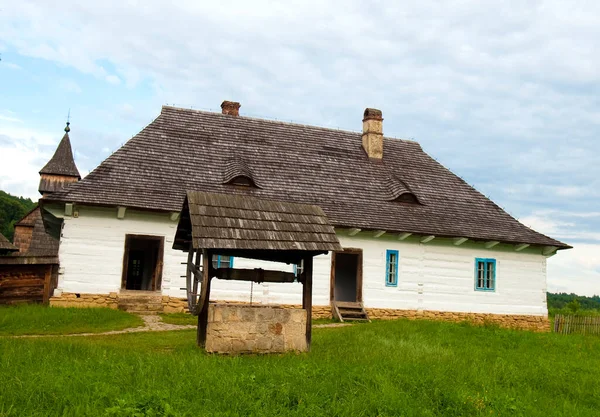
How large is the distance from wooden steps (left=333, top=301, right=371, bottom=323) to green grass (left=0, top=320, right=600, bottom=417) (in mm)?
7627

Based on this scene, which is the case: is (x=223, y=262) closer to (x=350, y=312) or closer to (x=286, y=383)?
(x=350, y=312)

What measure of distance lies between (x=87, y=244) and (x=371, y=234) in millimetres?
8601

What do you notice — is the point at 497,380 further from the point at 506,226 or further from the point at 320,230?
the point at 506,226

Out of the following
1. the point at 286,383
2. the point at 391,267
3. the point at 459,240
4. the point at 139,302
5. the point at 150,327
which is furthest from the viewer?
the point at 459,240

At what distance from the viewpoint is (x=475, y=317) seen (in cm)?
1995

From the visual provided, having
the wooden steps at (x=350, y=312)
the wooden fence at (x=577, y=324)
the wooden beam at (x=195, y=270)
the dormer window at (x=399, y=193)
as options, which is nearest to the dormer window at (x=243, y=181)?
the wooden steps at (x=350, y=312)

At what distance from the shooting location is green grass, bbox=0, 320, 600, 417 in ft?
20.7

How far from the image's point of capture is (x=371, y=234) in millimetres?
19031

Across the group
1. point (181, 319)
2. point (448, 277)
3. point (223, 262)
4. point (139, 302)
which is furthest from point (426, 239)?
point (139, 302)

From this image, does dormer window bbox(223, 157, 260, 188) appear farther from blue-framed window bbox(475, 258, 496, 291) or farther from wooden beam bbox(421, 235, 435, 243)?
blue-framed window bbox(475, 258, 496, 291)

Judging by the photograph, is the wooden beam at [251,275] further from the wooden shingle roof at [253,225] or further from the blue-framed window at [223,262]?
the blue-framed window at [223,262]

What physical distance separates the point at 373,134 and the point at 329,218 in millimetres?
5995

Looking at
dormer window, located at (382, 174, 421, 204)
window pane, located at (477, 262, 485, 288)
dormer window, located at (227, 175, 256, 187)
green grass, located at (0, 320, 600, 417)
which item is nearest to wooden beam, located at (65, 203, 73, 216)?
dormer window, located at (227, 175, 256, 187)

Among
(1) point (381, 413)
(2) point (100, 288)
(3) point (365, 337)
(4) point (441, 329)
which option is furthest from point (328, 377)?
(2) point (100, 288)
